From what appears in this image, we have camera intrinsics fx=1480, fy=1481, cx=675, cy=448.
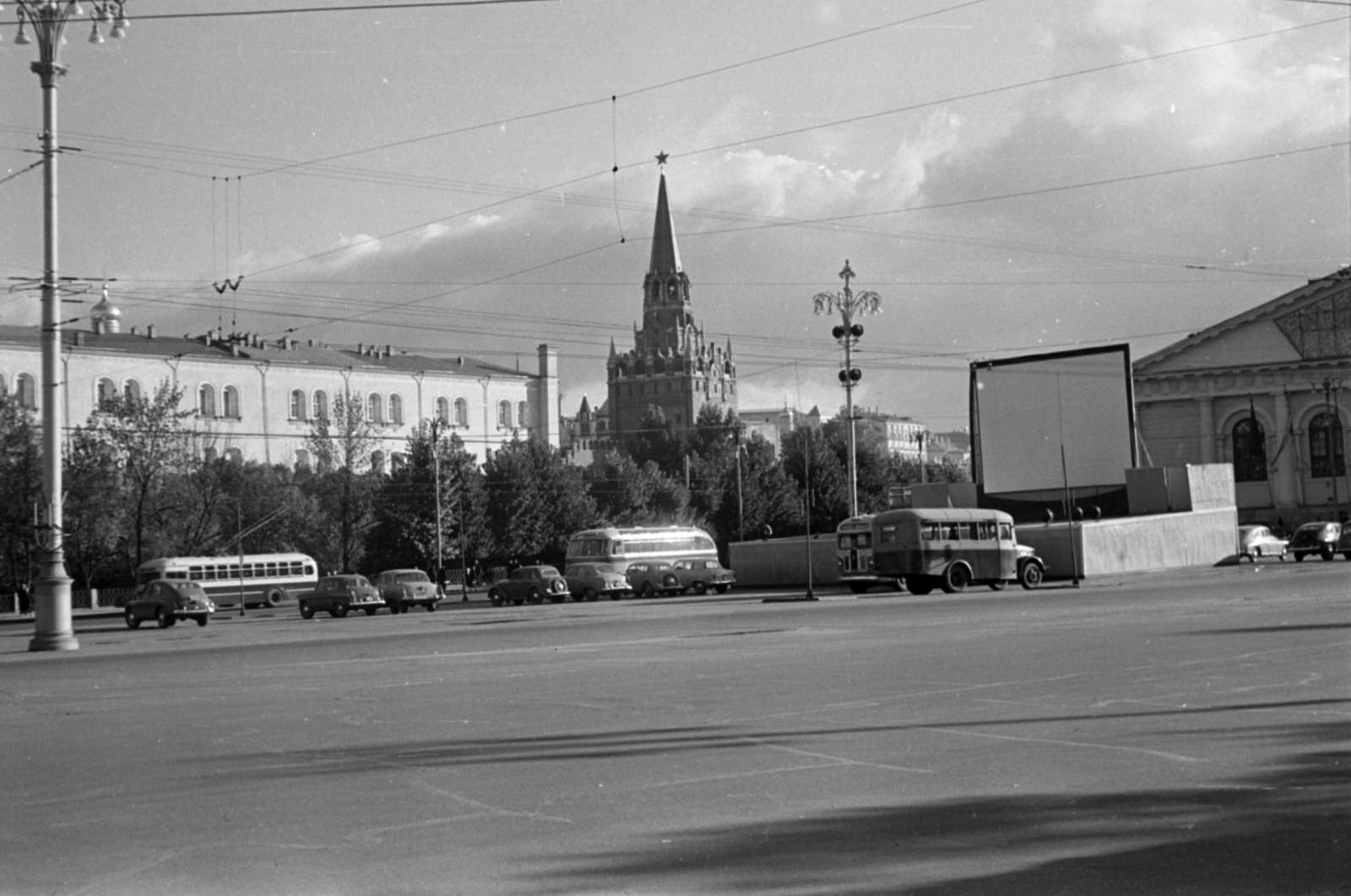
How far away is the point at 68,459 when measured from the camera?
74.8m

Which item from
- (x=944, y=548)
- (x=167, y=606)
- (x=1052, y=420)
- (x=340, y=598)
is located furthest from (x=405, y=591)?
(x=1052, y=420)

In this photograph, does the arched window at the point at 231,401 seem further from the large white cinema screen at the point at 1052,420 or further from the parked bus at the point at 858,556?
the parked bus at the point at 858,556

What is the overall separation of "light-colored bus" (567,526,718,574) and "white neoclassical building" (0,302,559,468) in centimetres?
3316

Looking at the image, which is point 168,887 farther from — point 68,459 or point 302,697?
point 68,459

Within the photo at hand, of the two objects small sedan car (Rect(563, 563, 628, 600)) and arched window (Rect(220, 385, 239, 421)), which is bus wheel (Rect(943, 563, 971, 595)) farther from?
arched window (Rect(220, 385, 239, 421))

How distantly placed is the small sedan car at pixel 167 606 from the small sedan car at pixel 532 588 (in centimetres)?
1279

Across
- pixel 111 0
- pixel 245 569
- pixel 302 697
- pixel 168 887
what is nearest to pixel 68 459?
pixel 245 569

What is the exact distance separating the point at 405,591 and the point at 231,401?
58968 mm

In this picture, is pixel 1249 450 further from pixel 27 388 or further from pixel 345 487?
pixel 27 388

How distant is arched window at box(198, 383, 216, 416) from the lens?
109m

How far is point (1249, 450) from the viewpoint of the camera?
9612 cm

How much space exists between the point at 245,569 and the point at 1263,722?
64.9m

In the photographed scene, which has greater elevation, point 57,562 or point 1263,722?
point 57,562

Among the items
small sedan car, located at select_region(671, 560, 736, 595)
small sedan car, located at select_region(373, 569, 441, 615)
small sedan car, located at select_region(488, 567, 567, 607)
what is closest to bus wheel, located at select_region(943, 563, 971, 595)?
small sedan car, located at select_region(671, 560, 736, 595)
